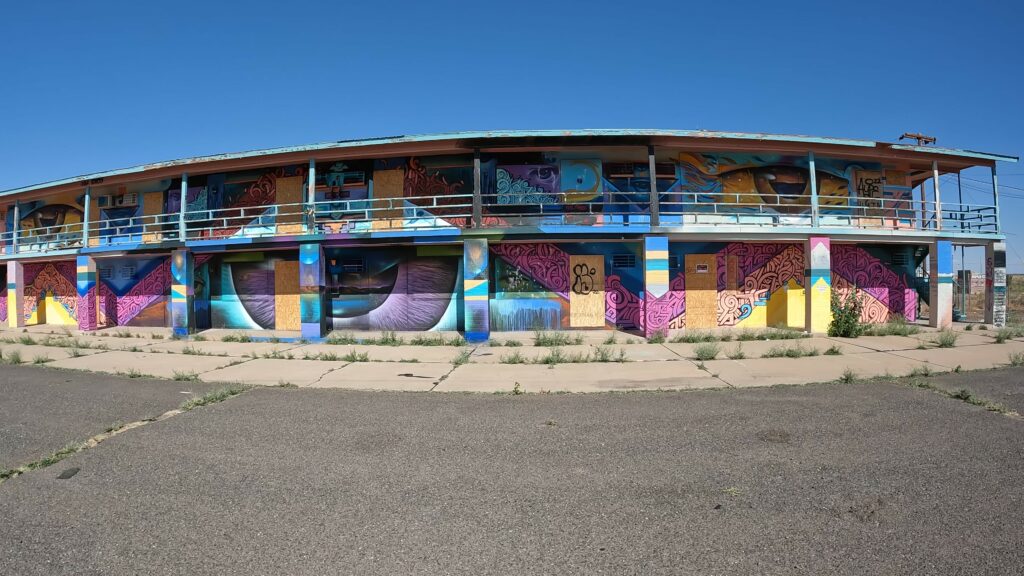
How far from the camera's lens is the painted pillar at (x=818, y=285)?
13777mm

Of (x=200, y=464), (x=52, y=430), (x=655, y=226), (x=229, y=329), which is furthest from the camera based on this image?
(x=229, y=329)

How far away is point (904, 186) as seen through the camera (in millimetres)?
16531

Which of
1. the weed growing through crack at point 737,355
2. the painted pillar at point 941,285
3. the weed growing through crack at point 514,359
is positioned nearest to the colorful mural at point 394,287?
the weed growing through crack at point 514,359

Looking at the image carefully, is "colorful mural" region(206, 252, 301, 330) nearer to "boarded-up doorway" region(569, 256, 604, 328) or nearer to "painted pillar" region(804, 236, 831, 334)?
"boarded-up doorway" region(569, 256, 604, 328)

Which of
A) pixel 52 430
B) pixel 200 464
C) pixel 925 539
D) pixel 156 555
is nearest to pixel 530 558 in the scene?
pixel 156 555

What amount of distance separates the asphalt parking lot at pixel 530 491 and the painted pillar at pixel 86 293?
46.7 ft

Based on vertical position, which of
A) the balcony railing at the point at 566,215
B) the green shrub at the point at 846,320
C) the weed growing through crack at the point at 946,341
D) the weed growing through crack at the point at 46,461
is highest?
the balcony railing at the point at 566,215

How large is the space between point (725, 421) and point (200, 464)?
18.7ft

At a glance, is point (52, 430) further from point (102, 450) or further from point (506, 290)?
point (506, 290)

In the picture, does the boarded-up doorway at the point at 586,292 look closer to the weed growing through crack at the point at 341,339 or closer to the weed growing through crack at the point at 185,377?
the weed growing through crack at the point at 341,339

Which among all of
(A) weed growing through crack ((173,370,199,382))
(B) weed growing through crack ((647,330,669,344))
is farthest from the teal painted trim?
(A) weed growing through crack ((173,370,199,382))

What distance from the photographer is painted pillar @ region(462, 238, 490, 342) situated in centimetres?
1310

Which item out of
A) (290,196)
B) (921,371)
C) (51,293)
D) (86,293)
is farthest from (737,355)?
(51,293)

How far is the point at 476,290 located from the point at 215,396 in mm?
7375
